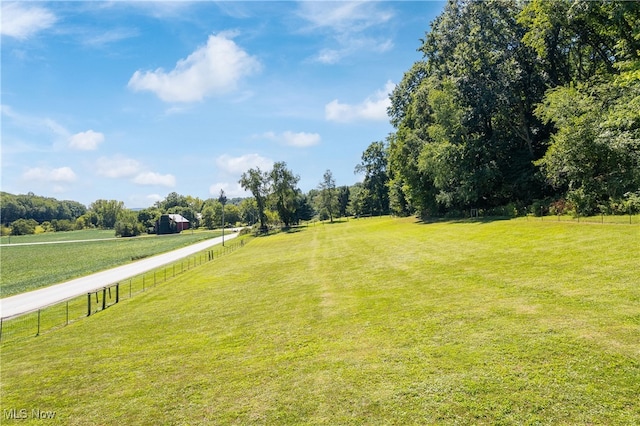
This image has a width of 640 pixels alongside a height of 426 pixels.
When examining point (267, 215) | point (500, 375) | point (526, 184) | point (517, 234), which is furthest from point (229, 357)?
point (267, 215)

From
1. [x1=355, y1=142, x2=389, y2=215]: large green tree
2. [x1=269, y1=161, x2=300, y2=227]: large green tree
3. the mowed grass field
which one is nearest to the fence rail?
the mowed grass field

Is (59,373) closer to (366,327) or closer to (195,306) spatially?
(195,306)

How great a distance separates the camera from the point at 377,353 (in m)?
8.47

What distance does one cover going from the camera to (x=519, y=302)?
35.4 ft

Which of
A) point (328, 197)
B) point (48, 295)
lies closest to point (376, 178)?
point (328, 197)

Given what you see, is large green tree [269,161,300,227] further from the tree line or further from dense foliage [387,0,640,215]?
dense foliage [387,0,640,215]

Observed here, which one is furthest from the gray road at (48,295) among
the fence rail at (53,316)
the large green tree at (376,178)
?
the large green tree at (376,178)

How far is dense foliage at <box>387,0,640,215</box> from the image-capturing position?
26.8 metres

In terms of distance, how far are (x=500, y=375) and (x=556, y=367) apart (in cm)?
112
